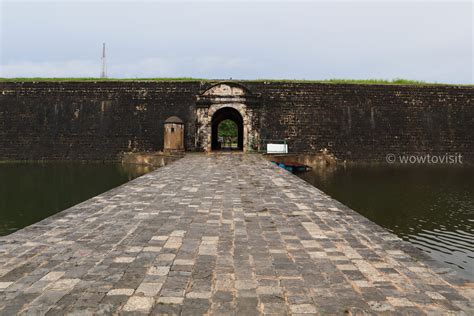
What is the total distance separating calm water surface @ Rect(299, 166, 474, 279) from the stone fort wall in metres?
6.33

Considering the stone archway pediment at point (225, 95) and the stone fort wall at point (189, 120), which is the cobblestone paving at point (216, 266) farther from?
the stone fort wall at point (189, 120)

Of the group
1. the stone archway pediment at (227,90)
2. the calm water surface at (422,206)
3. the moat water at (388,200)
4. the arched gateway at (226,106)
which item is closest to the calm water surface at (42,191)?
the moat water at (388,200)

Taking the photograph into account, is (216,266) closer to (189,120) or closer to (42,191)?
(42,191)

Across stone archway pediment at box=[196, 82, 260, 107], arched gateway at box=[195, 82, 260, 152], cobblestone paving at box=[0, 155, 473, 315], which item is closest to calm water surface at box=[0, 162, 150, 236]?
cobblestone paving at box=[0, 155, 473, 315]

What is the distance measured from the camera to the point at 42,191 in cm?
1041

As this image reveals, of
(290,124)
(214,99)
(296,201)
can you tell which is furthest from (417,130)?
(296,201)

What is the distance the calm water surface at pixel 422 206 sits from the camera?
6090 mm

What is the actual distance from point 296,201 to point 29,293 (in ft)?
15.5

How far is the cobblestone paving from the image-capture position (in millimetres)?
2732

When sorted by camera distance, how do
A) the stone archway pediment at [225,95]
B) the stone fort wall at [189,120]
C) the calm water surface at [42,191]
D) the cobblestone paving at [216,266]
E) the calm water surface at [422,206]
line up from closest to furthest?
the cobblestone paving at [216,266] < the calm water surface at [422,206] < the calm water surface at [42,191] < the stone archway pediment at [225,95] < the stone fort wall at [189,120]
